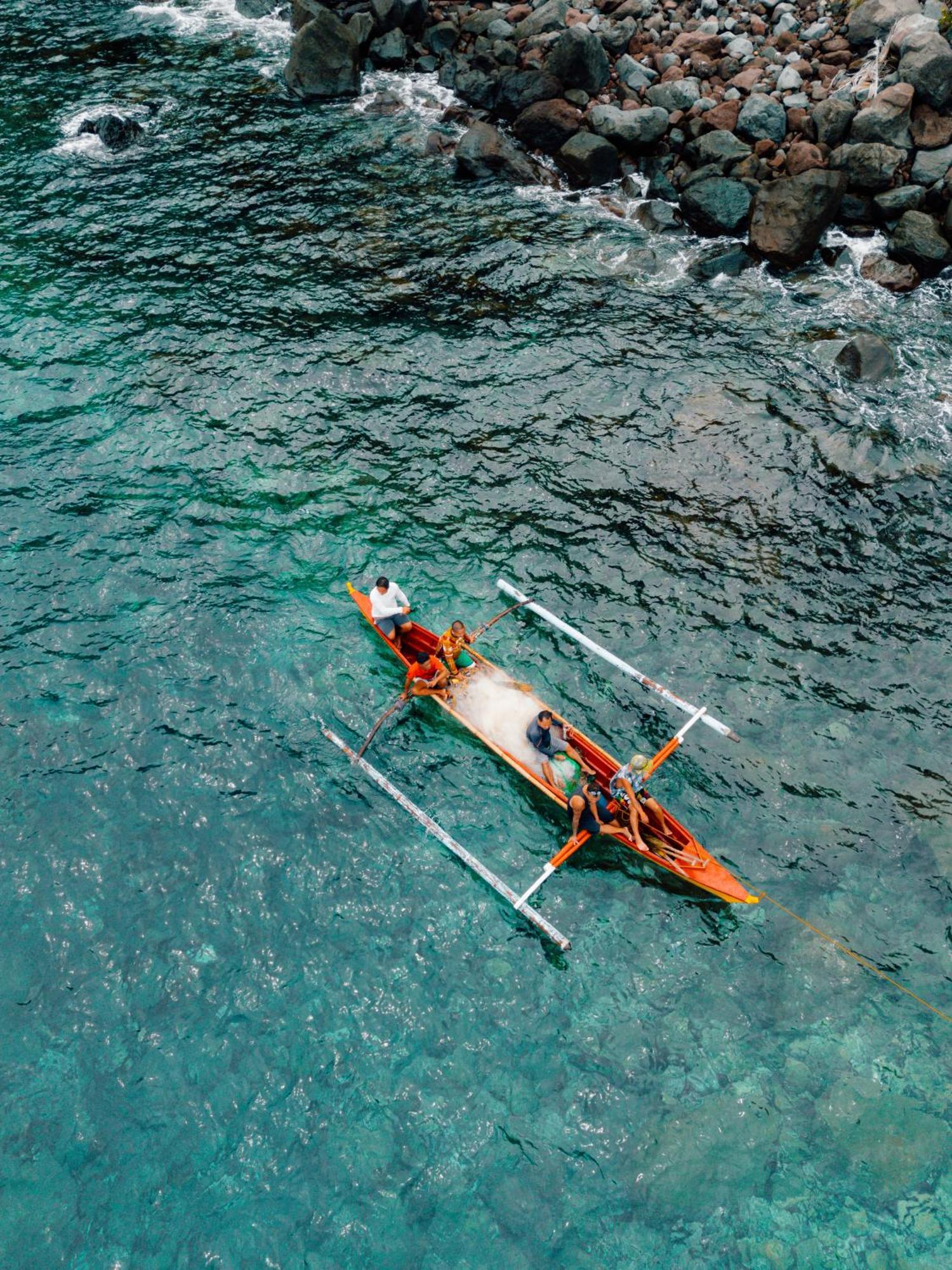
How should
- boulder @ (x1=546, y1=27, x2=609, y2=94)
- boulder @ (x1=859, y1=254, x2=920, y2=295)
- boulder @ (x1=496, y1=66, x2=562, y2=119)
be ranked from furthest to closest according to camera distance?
boulder @ (x1=496, y1=66, x2=562, y2=119) < boulder @ (x1=546, y1=27, x2=609, y2=94) < boulder @ (x1=859, y1=254, x2=920, y2=295)

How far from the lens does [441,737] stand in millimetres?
18922

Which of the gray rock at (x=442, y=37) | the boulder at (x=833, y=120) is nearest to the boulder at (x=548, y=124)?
the gray rock at (x=442, y=37)

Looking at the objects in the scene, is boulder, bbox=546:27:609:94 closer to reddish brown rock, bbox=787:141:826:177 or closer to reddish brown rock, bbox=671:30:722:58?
reddish brown rock, bbox=671:30:722:58

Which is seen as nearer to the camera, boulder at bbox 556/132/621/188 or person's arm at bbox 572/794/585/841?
person's arm at bbox 572/794/585/841

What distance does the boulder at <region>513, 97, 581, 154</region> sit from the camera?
3109cm

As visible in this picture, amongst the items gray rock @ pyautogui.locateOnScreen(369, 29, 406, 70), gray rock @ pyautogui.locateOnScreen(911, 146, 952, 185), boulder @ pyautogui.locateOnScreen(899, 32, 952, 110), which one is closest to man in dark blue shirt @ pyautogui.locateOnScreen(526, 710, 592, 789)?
gray rock @ pyautogui.locateOnScreen(911, 146, 952, 185)

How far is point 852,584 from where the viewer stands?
68.7 feet

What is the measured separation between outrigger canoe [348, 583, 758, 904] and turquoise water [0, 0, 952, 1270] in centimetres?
61

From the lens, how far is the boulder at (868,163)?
1080 inches

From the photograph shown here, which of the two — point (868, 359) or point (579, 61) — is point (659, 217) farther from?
point (868, 359)

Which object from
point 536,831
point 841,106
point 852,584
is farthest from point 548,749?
point 841,106

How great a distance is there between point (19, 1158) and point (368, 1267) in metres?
5.91

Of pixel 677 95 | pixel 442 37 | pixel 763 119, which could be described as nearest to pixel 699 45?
pixel 677 95

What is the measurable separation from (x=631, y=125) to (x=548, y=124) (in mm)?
3142
